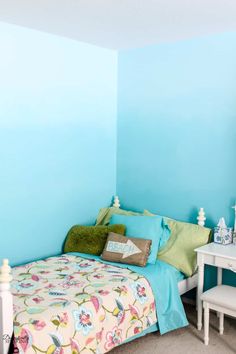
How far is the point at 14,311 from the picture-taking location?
2.39 metres

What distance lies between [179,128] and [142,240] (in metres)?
1.02

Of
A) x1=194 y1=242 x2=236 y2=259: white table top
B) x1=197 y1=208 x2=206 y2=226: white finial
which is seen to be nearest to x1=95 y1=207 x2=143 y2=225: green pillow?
x1=197 y1=208 x2=206 y2=226: white finial

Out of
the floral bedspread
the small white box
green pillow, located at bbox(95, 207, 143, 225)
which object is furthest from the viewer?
green pillow, located at bbox(95, 207, 143, 225)

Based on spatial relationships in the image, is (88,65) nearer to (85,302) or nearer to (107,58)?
(107,58)

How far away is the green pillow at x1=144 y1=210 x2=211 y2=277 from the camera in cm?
328

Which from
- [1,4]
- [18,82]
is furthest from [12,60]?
[1,4]

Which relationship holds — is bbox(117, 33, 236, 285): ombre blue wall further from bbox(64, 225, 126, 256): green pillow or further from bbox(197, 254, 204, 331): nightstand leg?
bbox(64, 225, 126, 256): green pillow

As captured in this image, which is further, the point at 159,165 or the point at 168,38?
the point at 159,165

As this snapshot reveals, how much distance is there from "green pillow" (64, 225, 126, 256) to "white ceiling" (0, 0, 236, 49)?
4.99 feet

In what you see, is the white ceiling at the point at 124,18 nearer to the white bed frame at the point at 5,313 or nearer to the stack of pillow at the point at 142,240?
the stack of pillow at the point at 142,240

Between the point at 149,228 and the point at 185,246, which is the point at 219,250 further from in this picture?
the point at 149,228

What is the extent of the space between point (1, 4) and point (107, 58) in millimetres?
1423

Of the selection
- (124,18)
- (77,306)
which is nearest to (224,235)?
(77,306)

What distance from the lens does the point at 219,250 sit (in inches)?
122
